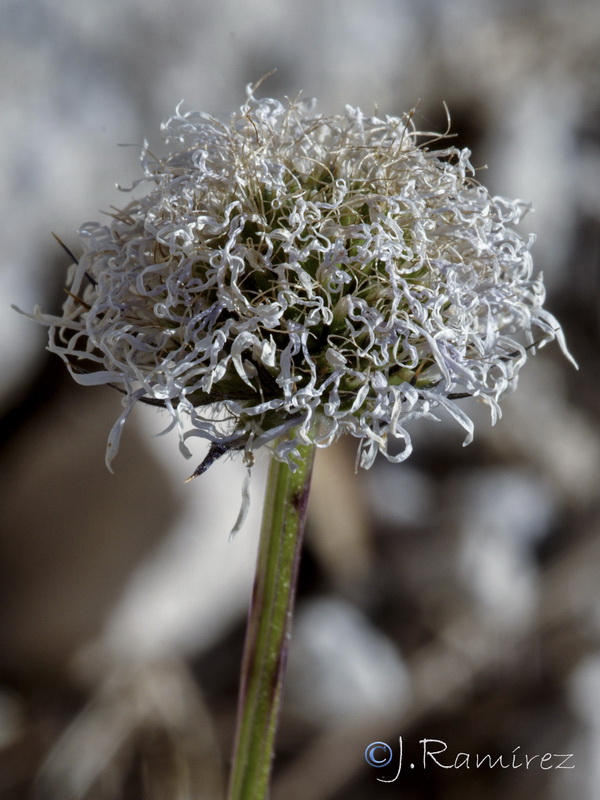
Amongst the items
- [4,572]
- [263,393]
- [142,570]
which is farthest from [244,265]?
[4,572]

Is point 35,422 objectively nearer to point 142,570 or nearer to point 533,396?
point 142,570
